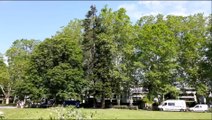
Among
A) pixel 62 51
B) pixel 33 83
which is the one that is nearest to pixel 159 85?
pixel 62 51

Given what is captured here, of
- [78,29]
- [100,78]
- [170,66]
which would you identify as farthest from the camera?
[78,29]

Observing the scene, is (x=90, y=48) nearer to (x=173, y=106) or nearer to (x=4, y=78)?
(x=173, y=106)

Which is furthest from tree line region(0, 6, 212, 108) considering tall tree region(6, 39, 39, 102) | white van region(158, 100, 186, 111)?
tall tree region(6, 39, 39, 102)

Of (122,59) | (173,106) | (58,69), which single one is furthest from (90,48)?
(173,106)

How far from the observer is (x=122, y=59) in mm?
60156

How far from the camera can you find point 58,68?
56500mm

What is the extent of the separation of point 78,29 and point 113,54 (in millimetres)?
10865

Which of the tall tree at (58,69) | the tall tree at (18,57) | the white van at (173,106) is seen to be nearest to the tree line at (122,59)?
the tall tree at (58,69)

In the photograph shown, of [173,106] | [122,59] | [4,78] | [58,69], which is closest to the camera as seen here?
[173,106]

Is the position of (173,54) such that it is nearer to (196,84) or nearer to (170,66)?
(170,66)

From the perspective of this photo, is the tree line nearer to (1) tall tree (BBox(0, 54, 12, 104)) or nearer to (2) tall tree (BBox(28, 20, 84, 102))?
(2) tall tree (BBox(28, 20, 84, 102))

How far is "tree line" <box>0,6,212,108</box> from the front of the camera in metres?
55.4

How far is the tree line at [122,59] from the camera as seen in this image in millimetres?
55375

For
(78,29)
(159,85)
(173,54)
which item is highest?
(78,29)
